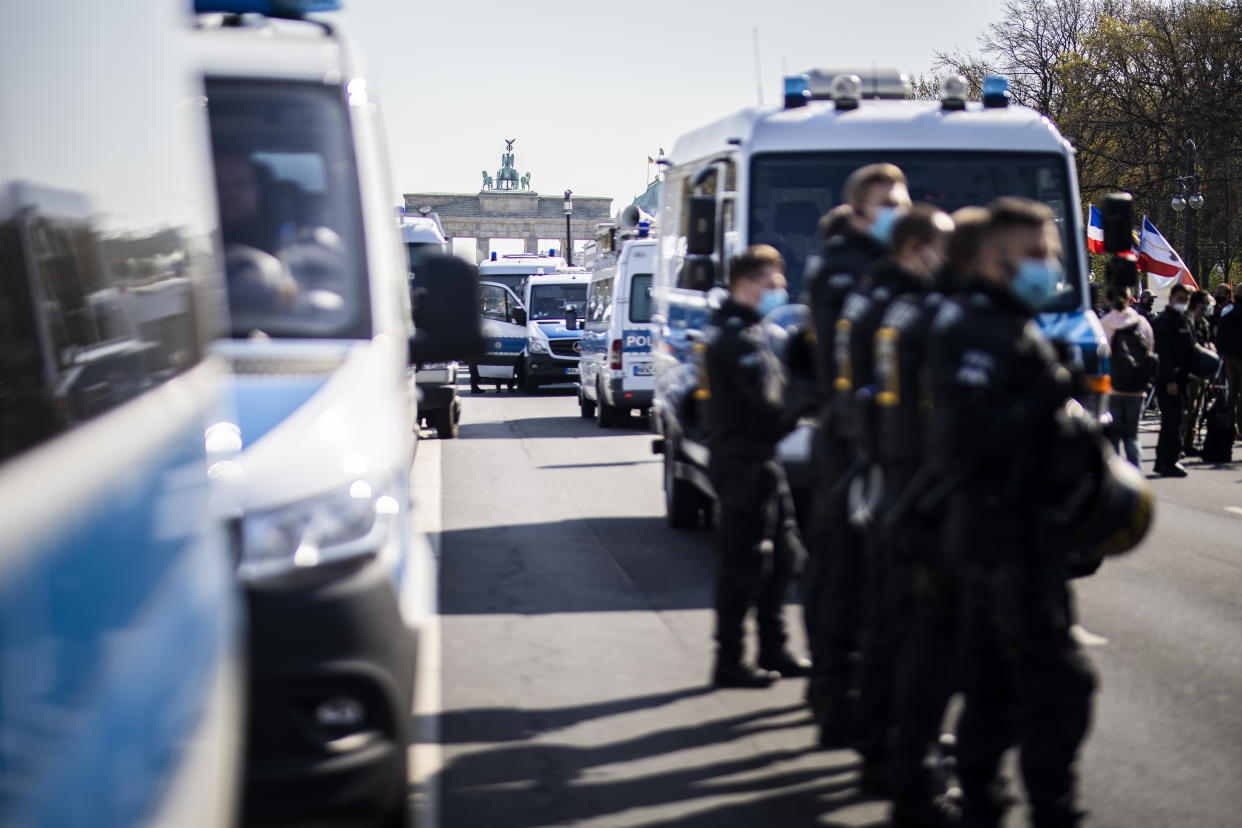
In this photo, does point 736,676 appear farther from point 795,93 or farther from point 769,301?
point 795,93

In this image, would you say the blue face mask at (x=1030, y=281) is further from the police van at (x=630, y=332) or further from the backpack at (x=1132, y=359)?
the police van at (x=630, y=332)

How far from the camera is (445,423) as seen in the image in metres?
18.4

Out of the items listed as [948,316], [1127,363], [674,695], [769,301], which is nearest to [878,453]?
[948,316]

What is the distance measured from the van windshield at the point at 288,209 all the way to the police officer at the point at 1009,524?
7.26 ft

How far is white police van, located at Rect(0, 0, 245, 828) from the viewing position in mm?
1352

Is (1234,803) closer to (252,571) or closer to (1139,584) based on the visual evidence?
(252,571)

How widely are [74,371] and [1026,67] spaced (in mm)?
44577

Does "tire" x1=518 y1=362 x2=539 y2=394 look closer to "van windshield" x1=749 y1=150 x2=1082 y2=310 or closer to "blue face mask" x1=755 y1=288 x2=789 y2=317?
"van windshield" x1=749 y1=150 x2=1082 y2=310

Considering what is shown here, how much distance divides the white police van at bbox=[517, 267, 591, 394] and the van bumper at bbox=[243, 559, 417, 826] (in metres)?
23.2

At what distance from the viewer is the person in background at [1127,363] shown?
11609 mm

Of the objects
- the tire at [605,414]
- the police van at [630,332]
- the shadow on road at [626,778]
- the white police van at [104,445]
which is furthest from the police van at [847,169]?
the tire at [605,414]

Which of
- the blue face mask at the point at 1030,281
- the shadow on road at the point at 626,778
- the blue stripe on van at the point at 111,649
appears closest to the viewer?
the blue stripe on van at the point at 111,649

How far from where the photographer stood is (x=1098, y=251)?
2516cm

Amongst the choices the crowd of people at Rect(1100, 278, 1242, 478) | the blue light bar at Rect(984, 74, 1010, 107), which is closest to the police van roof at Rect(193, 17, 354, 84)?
the blue light bar at Rect(984, 74, 1010, 107)
